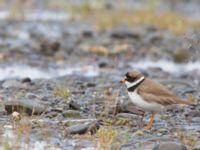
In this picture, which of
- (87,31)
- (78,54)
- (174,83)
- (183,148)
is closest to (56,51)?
(78,54)

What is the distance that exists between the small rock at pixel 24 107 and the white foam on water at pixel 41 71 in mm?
3764

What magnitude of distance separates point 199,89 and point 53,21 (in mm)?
8897

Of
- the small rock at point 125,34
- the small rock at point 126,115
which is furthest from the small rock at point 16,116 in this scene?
the small rock at point 125,34

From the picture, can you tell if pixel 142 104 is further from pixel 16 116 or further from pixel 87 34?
pixel 87 34

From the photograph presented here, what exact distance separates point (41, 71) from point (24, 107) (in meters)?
4.95

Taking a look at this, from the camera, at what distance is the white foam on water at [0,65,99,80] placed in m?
12.6

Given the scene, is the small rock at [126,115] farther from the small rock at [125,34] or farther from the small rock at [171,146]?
the small rock at [125,34]

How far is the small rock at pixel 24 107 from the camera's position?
8.39m

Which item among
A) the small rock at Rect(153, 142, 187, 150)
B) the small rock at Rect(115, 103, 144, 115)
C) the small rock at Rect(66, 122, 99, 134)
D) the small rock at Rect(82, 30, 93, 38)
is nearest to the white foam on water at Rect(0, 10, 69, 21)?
the small rock at Rect(82, 30, 93, 38)

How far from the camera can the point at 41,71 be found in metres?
13.3

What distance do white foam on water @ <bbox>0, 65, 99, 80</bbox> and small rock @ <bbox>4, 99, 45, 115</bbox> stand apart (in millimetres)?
3764

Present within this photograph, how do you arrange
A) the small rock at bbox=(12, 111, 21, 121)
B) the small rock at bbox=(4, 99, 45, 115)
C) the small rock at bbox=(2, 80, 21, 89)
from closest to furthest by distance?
the small rock at bbox=(12, 111, 21, 121), the small rock at bbox=(4, 99, 45, 115), the small rock at bbox=(2, 80, 21, 89)

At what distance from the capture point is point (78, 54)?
14.9 m

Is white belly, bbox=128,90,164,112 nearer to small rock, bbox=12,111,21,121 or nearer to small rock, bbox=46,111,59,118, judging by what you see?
small rock, bbox=46,111,59,118
